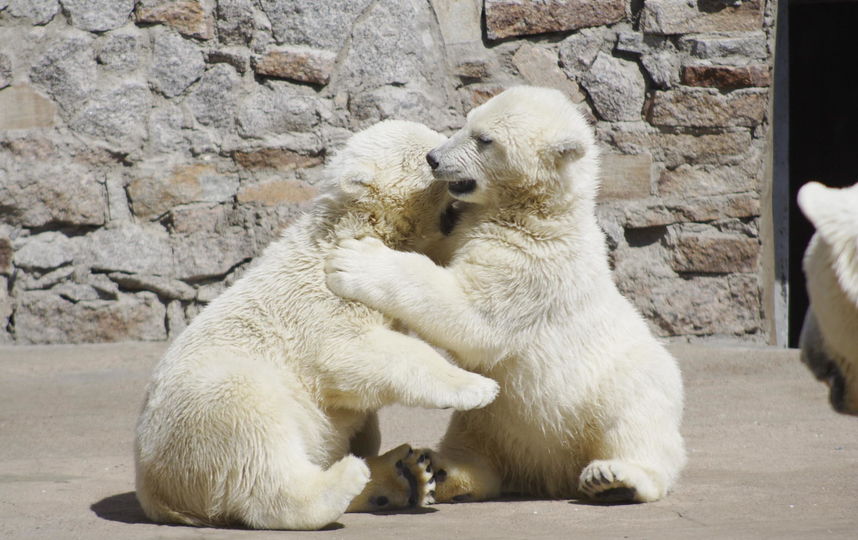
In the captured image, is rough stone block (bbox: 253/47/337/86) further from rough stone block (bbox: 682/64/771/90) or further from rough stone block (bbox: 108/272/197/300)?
rough stone block (bbox: 682/64/771/90)

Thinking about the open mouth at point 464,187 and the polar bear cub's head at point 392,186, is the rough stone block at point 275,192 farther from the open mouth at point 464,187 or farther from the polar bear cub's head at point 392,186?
the open mouth at point 464,187

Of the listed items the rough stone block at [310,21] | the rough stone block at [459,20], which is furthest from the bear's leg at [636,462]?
the rough stone block at [310,21]

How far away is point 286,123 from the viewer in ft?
21.2

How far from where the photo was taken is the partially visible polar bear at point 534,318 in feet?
11.5

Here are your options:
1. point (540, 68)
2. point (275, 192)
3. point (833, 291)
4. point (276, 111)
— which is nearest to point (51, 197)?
point (275, 192)

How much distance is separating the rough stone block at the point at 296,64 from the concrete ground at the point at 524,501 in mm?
1836

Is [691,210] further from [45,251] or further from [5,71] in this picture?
[5,71]

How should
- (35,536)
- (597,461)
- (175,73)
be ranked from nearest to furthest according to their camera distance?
(35,536) < (597,461) < (175,73)

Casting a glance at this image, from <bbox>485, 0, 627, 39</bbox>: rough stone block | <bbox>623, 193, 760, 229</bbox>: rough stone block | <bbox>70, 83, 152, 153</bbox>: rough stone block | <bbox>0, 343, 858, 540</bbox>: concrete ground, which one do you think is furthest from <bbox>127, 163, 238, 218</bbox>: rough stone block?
<bbox>623, 193, 760, 229</bbox>: rough stone block

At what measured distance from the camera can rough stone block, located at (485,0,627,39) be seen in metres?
6.51

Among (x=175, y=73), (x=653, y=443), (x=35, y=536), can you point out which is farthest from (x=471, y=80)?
(x=35, y=536)

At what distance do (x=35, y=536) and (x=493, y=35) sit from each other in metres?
4.38

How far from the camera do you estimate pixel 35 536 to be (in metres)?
3.07

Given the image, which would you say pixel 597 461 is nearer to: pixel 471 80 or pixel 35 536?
pixel 35 536
